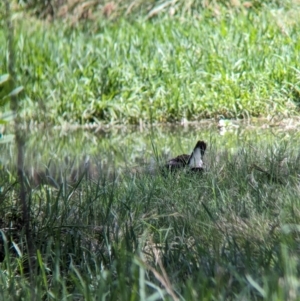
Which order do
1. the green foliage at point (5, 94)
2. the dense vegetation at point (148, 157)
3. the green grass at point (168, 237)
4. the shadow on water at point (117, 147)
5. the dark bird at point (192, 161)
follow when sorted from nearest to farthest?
the green grass at point (168, 237) < the dense vegetation at point (148, 157) < the green foliage at point (5, 94) < the dark bird at point (192, 161) < the shadow on water at point (117, 147)

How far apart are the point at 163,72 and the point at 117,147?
2.44m

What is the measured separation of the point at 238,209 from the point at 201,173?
3.29ft

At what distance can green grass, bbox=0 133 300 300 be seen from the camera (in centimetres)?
241

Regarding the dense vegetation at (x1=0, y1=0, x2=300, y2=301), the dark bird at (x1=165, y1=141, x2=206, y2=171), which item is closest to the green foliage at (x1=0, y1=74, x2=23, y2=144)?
the dense vegetation at (x1=0, y1=0, x2=300, y2=301)

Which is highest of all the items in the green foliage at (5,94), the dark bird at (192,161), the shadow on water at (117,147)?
the green foliage at (5,94)

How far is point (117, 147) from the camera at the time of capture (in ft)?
20.9

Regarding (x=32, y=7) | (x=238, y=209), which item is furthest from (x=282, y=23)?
(x=238, y=209)

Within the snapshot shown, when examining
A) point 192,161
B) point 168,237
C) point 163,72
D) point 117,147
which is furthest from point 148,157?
point 163,72

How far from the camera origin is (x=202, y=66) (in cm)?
873

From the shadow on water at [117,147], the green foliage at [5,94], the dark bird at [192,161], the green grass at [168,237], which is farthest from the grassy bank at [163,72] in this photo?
the green foliage at [5,94]

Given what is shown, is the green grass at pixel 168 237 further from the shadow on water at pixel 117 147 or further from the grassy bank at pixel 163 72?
the grassy bank at pixel 163 72

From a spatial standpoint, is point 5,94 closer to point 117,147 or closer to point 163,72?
point 117,147

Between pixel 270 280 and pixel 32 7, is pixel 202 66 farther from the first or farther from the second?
pixel 270 280

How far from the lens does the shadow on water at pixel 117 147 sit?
4844 mm
